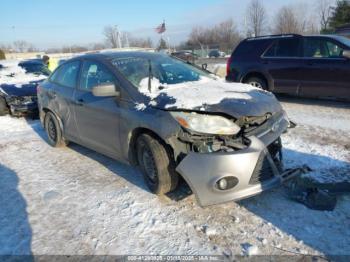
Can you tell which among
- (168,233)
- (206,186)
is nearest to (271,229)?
(206,186)

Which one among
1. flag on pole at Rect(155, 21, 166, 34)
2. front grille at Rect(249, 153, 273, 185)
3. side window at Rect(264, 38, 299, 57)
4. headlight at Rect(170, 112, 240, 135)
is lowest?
front grille at Rect(249, 153, 273, 185)

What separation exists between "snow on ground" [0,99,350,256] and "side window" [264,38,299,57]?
3.88m

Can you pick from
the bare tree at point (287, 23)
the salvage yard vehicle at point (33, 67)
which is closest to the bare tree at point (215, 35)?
the bare tree at point (287, 23)

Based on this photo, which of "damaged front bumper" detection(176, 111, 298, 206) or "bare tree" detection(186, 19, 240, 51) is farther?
"bare tree" detection(186, 19, 240, 51)

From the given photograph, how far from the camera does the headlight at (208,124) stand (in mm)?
3168

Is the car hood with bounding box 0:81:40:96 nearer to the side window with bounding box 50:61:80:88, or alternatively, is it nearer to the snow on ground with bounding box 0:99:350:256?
the side window with bounding box 50:61:80:88

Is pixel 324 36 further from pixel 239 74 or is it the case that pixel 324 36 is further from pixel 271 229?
pixel 271 229

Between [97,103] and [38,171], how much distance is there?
61.0 inches

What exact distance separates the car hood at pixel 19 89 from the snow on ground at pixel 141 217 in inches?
158

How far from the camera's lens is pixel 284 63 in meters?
8.27

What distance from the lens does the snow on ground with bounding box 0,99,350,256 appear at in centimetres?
291

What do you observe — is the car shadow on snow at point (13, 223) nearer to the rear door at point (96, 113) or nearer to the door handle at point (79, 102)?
the rear door at point (96, 113)

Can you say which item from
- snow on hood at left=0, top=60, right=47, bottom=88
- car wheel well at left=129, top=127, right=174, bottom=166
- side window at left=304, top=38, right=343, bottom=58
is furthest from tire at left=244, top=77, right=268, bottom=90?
snow on hood at left=0, top=60, right=47, bottom=88

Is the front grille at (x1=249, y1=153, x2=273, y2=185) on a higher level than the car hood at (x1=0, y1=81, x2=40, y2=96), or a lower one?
lower
